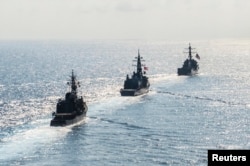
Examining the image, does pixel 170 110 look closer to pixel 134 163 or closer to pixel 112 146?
pixel 112 146

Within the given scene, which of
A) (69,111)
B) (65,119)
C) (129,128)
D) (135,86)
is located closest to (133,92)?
(135,86)

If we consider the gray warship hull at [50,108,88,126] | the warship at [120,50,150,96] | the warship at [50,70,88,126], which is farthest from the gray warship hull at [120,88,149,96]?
the gray warship hull at [50,108,88,126]

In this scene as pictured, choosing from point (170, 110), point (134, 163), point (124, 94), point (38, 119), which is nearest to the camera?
point (134, 163)

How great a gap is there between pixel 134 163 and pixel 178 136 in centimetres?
2023

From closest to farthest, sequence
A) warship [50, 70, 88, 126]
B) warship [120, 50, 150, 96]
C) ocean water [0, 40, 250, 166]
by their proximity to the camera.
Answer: ocean water [0, 40, 250, 166]
warship [50, 70, 88, 126]
warship [120, 50, 150, 96]

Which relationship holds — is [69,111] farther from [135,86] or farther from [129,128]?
[135,86]

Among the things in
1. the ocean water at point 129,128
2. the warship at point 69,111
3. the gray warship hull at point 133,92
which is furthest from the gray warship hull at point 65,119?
the gray warship hull at point 133,92

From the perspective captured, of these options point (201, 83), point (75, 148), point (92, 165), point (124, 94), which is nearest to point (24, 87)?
point (124, 94)

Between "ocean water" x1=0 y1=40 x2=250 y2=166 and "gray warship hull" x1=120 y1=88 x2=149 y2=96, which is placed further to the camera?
"gray warship hull" x1=120 y1=88 x2=149 y2=96

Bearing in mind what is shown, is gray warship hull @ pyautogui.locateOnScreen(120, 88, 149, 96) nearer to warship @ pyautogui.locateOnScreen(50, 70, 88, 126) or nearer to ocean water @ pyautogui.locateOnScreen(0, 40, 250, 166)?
ocean water @ pyautogui.locateOnScreen(0, 40, 250, 166)

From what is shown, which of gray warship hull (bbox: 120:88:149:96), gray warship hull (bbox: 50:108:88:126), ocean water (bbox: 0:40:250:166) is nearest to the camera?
ocean water (bbox: 0:40:250:166)

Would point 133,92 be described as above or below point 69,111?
above

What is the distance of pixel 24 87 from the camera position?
190125 millimetres

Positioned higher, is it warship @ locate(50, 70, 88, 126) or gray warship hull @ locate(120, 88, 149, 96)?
gray warship hull @ locate(120, 88, 149, 96)
